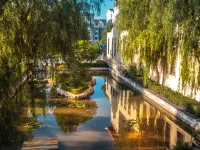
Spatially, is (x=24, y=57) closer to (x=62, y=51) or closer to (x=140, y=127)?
(x=62, y=51)

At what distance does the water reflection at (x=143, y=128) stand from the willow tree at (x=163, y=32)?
5.72ft

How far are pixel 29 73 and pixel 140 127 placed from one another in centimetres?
532

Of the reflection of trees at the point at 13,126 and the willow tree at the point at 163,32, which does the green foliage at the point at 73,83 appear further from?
the reflection of trees at the point at 13,126

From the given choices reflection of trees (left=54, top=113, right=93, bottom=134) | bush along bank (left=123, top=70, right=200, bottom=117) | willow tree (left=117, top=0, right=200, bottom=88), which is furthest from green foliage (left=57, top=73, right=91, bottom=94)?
reflection of trees (left=54, top=113, right=93, bottom=134)

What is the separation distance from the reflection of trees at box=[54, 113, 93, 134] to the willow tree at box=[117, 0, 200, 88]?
14.3 feet

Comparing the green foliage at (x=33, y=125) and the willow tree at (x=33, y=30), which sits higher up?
the willow tree at (x=33, y=30)

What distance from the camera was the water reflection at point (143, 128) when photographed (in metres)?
8.15

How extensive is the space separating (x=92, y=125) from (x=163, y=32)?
18.1 feet

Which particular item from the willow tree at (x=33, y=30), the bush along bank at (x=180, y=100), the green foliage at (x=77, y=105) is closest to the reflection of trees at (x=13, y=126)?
the willow tree at (x=33, y=30)

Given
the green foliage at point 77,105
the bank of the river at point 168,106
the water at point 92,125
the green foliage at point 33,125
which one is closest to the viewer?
the water at point 92,125

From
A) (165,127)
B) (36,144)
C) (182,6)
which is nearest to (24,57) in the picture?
(36,144)

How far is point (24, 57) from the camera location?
570 cm

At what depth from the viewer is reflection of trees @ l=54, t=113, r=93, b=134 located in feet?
30.6

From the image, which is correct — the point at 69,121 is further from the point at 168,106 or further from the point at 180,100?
the point at 180,100
